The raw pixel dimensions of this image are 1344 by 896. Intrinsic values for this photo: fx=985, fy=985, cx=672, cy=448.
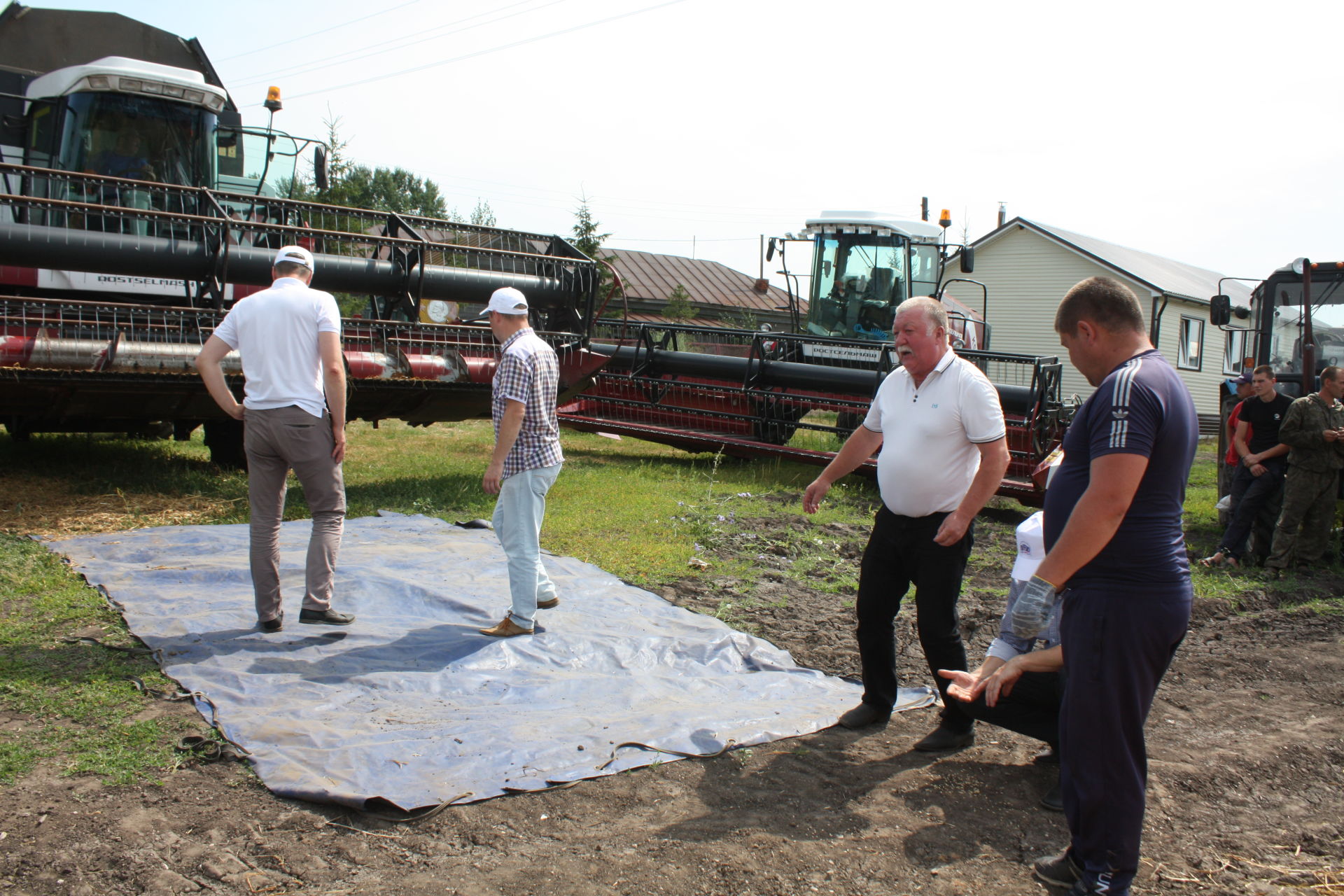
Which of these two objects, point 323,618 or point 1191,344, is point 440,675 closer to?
point 323,618

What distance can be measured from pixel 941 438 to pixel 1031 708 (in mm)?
1051

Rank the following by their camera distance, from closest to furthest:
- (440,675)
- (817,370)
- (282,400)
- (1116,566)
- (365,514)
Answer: (1116,566)
(440,675)
(282,400)
(365,514)
(817,370)

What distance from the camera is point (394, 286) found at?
8438mm

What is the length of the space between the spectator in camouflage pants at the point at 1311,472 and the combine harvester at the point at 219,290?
223cm

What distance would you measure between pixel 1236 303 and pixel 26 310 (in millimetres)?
29098

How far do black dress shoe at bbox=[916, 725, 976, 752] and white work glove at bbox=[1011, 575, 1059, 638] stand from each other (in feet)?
2.31

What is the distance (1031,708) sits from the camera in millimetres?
3637

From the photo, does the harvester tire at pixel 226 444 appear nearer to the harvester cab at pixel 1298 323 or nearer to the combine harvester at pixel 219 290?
the combine harvester at pixel 219 290

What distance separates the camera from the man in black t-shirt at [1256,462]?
8.48 m

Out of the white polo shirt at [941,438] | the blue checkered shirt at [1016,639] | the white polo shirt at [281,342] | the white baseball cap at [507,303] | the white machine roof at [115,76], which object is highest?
the white machine roof at [115,76]

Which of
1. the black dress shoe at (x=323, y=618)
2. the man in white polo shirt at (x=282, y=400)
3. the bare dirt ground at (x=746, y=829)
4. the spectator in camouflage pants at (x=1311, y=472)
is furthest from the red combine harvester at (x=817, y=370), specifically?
the bare dirt ground at (x=746, y=829)

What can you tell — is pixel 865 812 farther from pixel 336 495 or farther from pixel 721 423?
pixel 721 423

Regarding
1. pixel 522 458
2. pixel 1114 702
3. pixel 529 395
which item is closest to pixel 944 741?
pixel 1114 702

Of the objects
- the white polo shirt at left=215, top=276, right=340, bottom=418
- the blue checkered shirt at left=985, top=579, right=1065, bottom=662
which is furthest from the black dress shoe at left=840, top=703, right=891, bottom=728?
the white polo shirt at left=215, top=276, right=340, bottom=418
